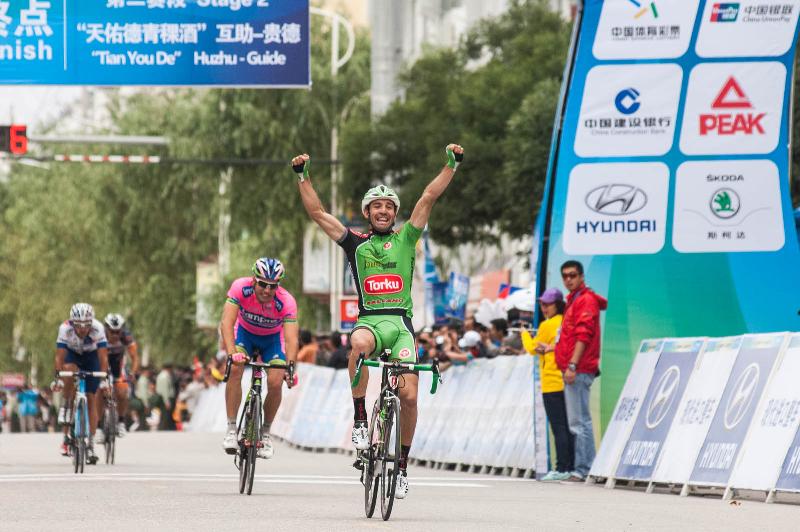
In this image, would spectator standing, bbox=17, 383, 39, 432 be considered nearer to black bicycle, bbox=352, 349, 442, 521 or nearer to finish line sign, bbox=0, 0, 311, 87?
finish line sign, bbox=0, 0, 311, 87

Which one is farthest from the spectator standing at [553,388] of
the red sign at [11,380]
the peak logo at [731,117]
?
the red sign at [11,380]

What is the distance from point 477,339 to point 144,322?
39047mm

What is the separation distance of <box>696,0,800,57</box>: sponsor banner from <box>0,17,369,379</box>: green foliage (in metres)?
22.6

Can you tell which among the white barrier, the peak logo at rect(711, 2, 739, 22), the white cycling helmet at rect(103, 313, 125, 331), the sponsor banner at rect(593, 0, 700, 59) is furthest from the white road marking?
the peak logo at rect(711, 2, 739, 22)

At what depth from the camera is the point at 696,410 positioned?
1720 cm

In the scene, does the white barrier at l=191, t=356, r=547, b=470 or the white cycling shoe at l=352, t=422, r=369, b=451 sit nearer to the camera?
the white cycling shoe at l=352, t=422, r=369, b=451

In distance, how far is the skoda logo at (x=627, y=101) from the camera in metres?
21.0

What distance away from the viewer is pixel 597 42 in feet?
68.9

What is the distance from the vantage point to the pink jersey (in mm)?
16719

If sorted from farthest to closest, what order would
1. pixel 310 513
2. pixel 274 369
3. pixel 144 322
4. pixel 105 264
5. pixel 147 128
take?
pixel 144 322
pixel 105 264
pixel 147 128
pixel 274 369
pixel 310 513

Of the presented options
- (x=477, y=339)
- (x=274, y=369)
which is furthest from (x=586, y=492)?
(x=477, y=339)

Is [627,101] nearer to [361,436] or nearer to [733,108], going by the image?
[733,108]

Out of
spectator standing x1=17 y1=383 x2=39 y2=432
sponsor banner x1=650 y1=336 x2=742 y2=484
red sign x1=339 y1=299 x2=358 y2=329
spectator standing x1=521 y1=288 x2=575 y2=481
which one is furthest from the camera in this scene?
spectator standing x1=17 y1=383 x2=39 y2=432

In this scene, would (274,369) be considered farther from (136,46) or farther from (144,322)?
(144,322)
